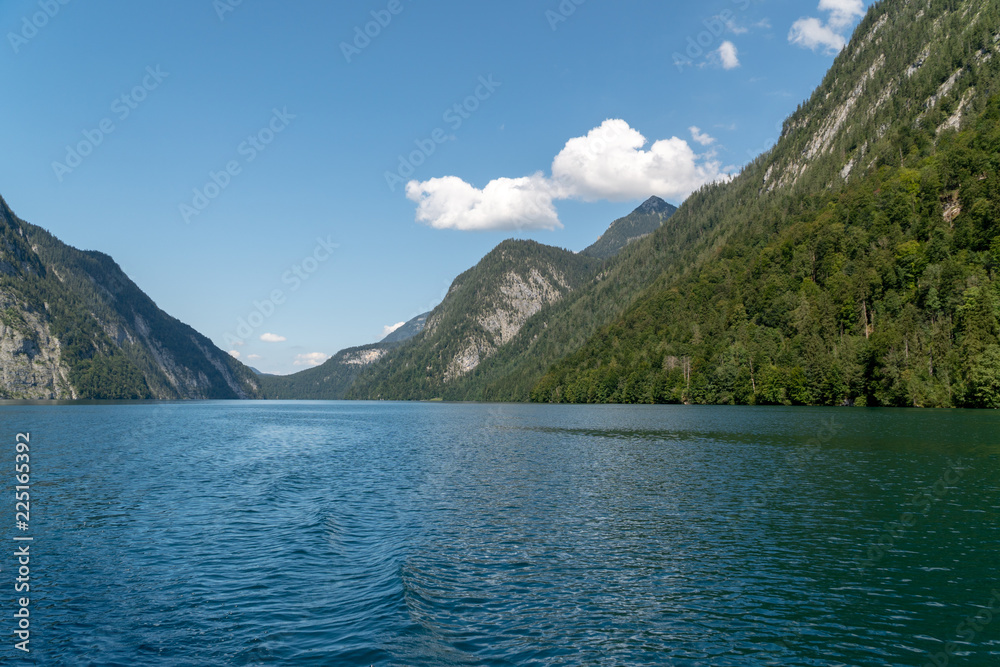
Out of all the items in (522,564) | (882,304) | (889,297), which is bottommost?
(522,564)

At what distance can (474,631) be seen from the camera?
1596 cm

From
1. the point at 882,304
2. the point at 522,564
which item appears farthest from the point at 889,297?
the point at 522,564

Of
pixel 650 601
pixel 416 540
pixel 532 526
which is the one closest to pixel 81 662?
pixel 416 540

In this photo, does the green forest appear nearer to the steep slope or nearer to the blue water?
the steep slope

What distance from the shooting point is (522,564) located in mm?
22203

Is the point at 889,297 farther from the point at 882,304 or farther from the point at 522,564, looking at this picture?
the point at 522,564

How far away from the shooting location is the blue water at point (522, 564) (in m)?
15.2

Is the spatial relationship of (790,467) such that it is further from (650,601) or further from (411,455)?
(411,455)

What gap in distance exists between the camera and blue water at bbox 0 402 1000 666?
15.2 metres

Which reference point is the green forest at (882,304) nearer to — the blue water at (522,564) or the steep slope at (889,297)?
A: the steep slope at (889,297)

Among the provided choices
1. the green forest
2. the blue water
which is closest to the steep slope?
Answer: the green forest

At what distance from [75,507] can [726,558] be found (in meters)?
36.0

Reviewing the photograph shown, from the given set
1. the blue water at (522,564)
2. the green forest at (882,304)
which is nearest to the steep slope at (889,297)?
the green forest at (882,304)

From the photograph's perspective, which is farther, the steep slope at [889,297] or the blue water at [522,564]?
the steep slope at [889,297]
